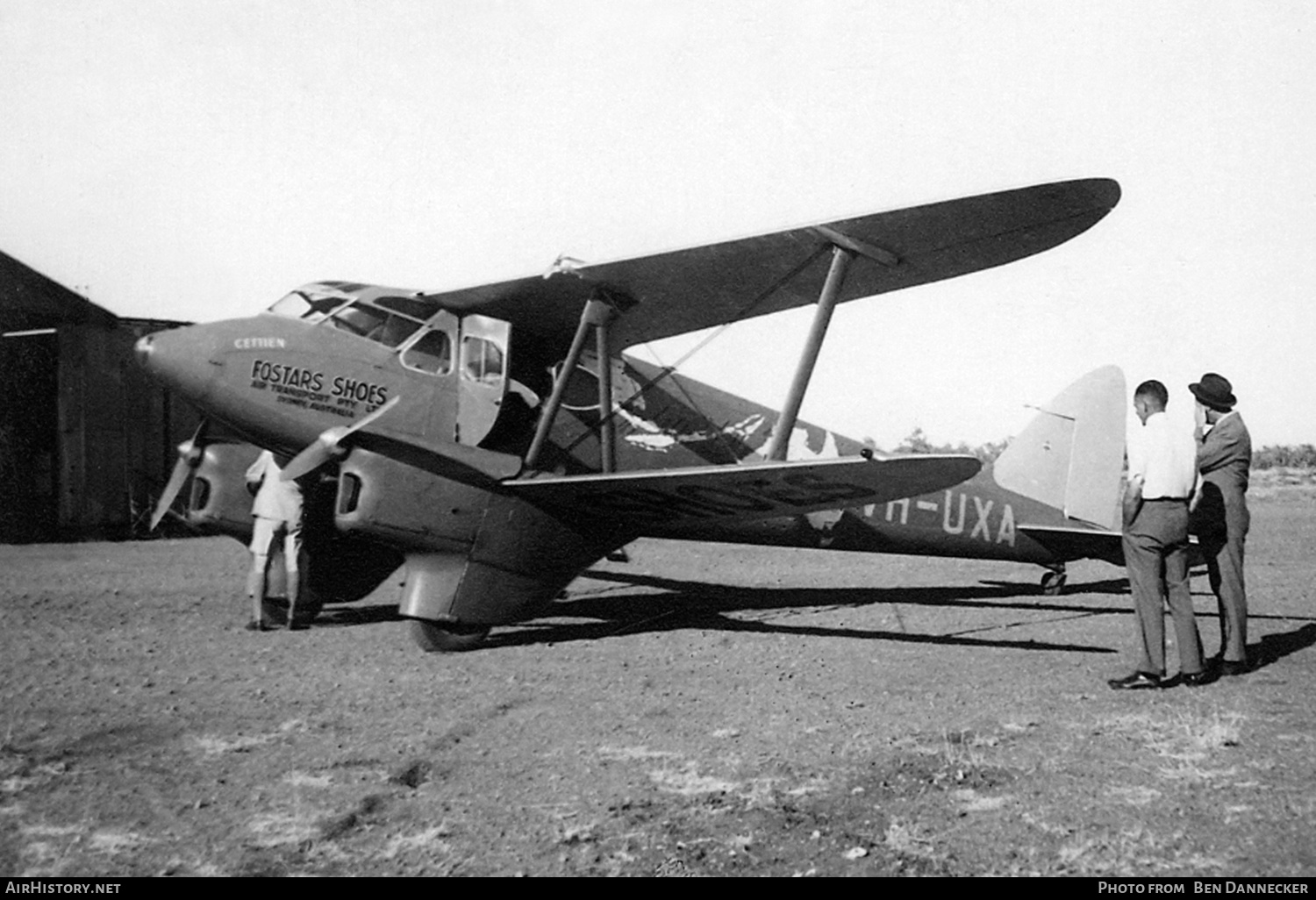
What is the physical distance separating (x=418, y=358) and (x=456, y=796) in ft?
14.7

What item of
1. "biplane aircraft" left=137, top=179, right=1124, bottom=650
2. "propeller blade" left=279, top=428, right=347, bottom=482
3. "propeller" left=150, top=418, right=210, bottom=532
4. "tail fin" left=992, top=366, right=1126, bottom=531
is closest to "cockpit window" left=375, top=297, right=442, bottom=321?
"biplane aircraft" left=137, top=179, right=1124, bottom=650

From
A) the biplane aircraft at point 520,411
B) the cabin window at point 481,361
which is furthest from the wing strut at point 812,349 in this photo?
the cabin window at point 481,361

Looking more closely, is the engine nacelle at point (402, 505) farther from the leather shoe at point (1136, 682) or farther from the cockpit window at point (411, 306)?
the leather shoe at point (1136, 682)

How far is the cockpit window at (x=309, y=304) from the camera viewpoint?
752 cm

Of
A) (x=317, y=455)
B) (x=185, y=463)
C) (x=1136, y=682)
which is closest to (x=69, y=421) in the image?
(x=185, y=463)

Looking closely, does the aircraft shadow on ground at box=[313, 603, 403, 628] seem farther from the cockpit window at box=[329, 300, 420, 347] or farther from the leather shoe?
the leather shoe

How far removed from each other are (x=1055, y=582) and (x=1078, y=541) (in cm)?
73

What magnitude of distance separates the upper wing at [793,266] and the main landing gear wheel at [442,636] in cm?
266

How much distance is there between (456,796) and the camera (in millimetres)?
3848

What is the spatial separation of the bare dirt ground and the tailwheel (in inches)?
64.1

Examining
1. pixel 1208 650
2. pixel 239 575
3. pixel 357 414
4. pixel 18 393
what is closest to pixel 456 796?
pixel 357 414

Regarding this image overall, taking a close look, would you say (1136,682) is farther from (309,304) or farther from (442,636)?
(309,304)

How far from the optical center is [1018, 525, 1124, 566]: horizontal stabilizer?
32.8 feet
